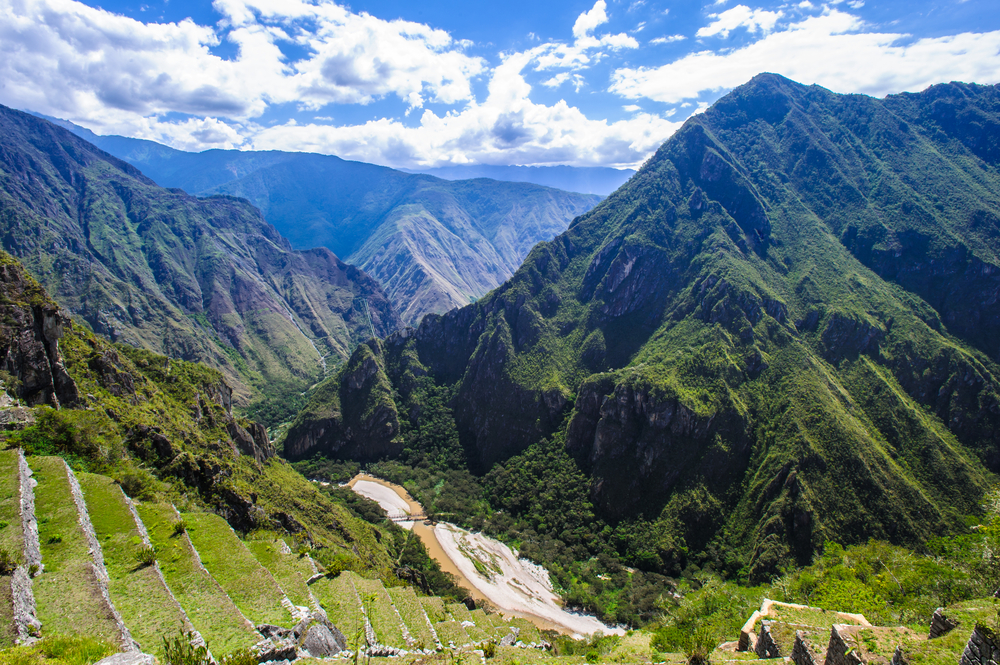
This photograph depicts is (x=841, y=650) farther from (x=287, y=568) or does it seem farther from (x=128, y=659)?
(x=287, y=568)

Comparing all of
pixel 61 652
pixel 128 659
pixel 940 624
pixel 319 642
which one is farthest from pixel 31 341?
pixel 940 624

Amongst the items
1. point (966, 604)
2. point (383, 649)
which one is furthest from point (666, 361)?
point (383, 649)

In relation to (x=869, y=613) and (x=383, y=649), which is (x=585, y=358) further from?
(x=383, y=649)

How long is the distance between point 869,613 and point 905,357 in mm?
131853

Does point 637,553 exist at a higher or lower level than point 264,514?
lower

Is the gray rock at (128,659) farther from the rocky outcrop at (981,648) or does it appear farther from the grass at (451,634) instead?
the rocky outcrop at (981,648)

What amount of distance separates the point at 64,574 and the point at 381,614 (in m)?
22.3

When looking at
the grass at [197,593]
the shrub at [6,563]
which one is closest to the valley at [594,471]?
the shrub at [6,563]

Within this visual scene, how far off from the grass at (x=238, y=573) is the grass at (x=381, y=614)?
9386 millimetres

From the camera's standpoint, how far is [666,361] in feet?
463

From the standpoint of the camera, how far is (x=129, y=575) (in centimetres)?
2661

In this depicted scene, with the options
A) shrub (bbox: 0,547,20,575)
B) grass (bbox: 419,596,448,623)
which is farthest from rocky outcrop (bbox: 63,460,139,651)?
grass (bbox: 419,596,448,623)

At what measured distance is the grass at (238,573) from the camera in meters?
28.3

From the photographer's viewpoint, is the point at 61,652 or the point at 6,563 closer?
the point at 61,652
